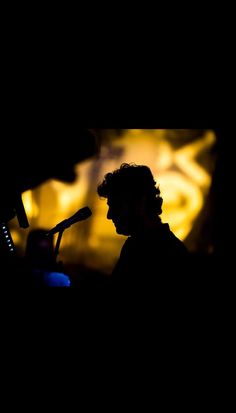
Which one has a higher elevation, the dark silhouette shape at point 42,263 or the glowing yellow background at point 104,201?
the glowing yellow background at point 104,201

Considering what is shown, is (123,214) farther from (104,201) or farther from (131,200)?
(104,201)

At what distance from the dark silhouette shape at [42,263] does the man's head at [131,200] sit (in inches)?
29.7

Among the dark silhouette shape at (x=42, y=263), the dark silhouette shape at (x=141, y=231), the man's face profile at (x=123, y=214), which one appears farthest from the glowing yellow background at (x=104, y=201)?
the man's face profile at (x=123, y=214)

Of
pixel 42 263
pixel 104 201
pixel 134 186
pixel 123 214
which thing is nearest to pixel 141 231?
pixel 123 214

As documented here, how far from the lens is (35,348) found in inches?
83.0

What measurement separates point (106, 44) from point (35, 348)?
2826mm

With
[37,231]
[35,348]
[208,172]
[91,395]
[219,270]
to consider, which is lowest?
[91,395]

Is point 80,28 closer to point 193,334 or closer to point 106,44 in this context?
point 106,44

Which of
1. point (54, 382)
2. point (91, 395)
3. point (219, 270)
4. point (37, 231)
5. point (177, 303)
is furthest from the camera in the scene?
point (37, 231)

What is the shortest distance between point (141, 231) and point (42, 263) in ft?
6.12

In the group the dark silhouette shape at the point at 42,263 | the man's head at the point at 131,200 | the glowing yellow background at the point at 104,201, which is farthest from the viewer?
the glowing yellow background at the point at 104,201

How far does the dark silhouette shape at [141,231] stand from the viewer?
1.44m

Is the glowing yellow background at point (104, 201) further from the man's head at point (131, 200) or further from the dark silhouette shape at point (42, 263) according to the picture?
the man's head at point (131, 200)

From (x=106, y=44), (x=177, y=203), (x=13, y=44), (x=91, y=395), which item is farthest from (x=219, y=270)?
(x=13, y=44)
